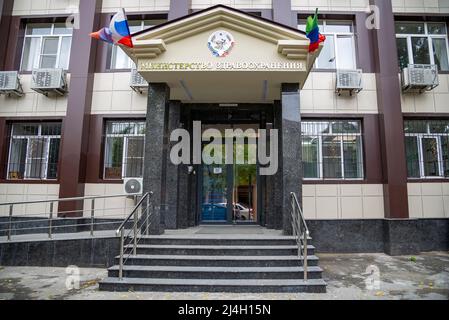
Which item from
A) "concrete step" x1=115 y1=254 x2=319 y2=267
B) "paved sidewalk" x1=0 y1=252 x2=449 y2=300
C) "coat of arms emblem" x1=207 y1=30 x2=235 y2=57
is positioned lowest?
"paved sidewalk" x1=0 y1=252 x2=449 y2=300

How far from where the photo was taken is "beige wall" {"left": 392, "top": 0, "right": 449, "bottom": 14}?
8.91 m

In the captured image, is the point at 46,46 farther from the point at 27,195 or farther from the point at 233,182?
the point at 233,182

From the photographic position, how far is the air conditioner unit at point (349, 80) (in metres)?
8.28

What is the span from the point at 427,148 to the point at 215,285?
7.36 m

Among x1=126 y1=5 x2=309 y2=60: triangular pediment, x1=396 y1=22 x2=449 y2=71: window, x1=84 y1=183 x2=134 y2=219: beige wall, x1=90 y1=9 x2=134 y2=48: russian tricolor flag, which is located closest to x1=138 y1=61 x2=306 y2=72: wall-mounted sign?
x1=126 y1=5 x2=309 y2=60: triangular pediment

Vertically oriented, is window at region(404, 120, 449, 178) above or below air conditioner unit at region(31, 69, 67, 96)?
below

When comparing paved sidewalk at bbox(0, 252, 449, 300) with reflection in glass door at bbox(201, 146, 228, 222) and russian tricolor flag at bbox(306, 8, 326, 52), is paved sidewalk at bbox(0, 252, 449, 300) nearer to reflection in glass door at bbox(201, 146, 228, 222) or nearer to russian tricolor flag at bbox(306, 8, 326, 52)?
reflection in glass door at bbox(201, 146, 228, 222)

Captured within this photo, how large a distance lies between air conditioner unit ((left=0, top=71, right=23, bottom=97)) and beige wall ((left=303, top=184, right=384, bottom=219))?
8692 mm

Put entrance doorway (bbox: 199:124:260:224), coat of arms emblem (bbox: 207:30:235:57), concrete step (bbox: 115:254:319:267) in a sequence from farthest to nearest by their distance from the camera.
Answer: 1. entrance doorway (bbox: 199:124:260:224)
2. coat of arms emblem (bbox: 207:30:235:57)
3. concrete step (bbox: 115:254:319:267)

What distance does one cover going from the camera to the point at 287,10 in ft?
28.3

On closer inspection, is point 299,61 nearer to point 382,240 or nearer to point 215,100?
point 215,100

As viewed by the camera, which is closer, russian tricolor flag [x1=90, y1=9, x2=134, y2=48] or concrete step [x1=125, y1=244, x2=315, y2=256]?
concrete step [x1=125, y1=244, x2=315, y2=256]

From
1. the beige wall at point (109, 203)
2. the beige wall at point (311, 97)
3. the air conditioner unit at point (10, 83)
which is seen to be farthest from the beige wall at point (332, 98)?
the air conditioner unit at point (10, 83)

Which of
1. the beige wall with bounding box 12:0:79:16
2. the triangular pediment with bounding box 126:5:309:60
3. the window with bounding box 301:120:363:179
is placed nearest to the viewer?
the triangular pediment with bounding box 126:5:309:60
